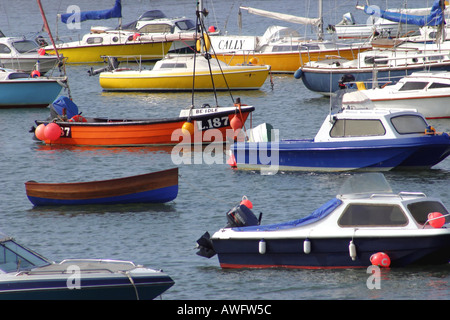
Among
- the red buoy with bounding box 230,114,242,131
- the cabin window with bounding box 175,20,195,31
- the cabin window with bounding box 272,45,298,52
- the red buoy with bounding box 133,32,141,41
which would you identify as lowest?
the red buoy with bounding box 230,114,242,131

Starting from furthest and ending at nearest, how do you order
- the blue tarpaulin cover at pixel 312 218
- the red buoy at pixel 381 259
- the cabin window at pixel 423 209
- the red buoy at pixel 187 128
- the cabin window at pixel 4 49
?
the cabin window at pixel 4 49
the red buoy at pixel 187 128
the blue tarpaulin cover at pixel 312 218
the cabin window at pixel 423 209
the red buoy at pixel 381 259

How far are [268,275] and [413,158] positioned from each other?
940 centimetres

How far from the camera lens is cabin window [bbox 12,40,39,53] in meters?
49.0

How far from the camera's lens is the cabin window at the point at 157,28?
189ft

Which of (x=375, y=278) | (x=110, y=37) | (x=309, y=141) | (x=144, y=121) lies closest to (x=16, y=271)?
(x=375, y=278)

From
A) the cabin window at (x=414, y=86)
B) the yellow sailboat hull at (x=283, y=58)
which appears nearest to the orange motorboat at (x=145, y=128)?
the cabin window at (x=414, y=86)

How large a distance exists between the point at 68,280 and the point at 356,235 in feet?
17.6

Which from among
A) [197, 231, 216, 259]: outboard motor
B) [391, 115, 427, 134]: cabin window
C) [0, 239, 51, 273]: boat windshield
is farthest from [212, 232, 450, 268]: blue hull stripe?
[391, 115, 427, 134]: cabin window

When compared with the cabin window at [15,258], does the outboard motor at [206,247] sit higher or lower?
lower

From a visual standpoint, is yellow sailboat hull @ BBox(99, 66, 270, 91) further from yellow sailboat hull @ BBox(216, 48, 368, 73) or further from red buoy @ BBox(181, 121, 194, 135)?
red buoy @ BBox(181, 121, 194, 135)

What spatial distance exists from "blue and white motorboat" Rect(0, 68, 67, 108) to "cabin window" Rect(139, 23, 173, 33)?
18.2 meters

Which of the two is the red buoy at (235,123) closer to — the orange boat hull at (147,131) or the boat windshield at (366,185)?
the orange boat hull at (147,131)

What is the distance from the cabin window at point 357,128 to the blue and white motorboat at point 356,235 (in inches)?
304

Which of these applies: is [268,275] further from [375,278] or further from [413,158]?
[413,158]
